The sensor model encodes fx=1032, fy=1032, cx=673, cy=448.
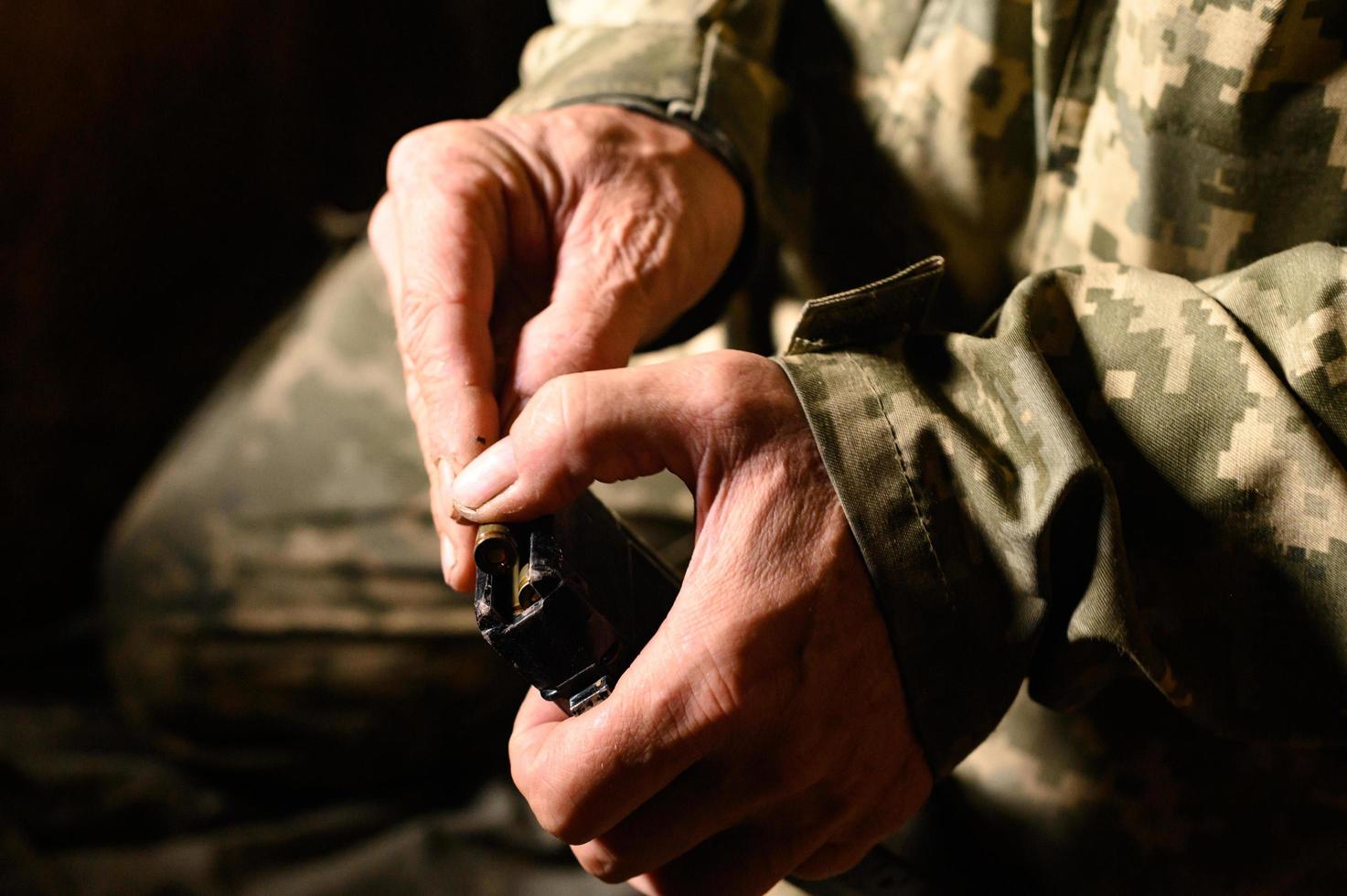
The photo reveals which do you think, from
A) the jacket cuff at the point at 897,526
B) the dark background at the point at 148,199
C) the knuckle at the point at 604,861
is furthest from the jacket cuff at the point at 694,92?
the dark background at the point at 148,199

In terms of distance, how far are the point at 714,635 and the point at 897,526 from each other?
0.08 m

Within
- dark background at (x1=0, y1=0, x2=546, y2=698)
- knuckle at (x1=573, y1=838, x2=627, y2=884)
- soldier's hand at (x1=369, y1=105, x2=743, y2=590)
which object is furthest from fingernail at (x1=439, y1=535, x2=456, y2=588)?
dark background at (x1=0, y1=0, x2=546, y2=698)

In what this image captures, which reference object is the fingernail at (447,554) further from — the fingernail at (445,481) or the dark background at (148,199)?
the dark background at (148,199)

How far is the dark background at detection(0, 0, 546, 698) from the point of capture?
0.95m

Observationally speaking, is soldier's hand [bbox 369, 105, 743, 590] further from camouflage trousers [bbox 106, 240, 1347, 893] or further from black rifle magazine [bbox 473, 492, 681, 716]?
camouflage trousers [bbox 106, 240, 1347, 893]

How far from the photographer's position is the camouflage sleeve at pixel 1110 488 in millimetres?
404

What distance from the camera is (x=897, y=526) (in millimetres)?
404

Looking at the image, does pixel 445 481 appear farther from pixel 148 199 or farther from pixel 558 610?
pixel 148 199

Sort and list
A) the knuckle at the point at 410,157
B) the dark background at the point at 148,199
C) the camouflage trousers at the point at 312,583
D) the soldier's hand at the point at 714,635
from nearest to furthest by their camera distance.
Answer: the soldier's hand at the point at 714,635 < the knuckle at the point at 410,157 < the camouflage trousers at the point at 312,583 < the dark background at the point at 148,199

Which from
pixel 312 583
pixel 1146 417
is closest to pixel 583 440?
pixel 1146 417

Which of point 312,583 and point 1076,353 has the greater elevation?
point 1076,353

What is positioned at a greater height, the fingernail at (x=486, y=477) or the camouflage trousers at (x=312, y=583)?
the fingernail at (x=486, y=477)

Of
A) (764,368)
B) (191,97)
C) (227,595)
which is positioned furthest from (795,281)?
(191,97)

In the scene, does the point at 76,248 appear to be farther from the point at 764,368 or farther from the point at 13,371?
the point at 764,368
